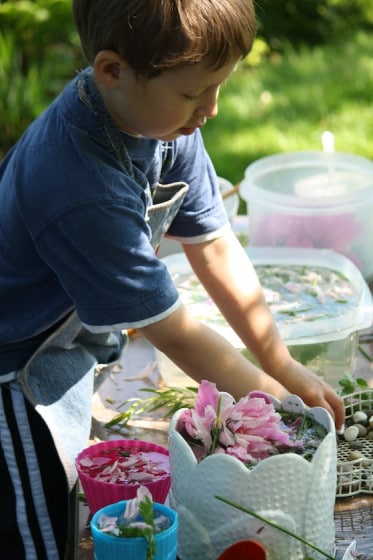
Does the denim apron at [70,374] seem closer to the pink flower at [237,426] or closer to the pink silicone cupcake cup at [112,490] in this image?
the pink silicone cupcake cup at [112,490]

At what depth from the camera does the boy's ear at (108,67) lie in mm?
1219

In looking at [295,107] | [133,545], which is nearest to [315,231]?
[133,545]

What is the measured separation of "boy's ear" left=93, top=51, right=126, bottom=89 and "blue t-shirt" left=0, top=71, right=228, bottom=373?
59mm

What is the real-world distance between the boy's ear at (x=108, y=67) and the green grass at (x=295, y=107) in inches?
76.4

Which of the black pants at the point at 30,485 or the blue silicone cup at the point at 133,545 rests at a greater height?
the blue silicone cup at the point at 133,545

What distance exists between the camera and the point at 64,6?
13.0 feet

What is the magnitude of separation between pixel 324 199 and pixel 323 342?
0.44 meters

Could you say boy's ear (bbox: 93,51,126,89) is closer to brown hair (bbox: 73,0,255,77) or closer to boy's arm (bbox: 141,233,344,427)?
brown hair (bbox: 73,0,255,77)

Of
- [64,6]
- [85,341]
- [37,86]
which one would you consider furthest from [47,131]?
[64,6]

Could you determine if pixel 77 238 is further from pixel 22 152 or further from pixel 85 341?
pixel 85 341

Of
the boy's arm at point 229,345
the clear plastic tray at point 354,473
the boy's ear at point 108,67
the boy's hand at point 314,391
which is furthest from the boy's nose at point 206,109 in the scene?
the clear plastic tray at point 354,473

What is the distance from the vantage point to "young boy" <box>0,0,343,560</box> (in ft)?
3.96

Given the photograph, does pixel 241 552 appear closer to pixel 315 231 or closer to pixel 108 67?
pixel 108 67

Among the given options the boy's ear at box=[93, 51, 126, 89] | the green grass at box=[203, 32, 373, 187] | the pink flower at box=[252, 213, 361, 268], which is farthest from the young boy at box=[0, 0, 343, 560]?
the green grass at box=[203, 32, 373, 187]
